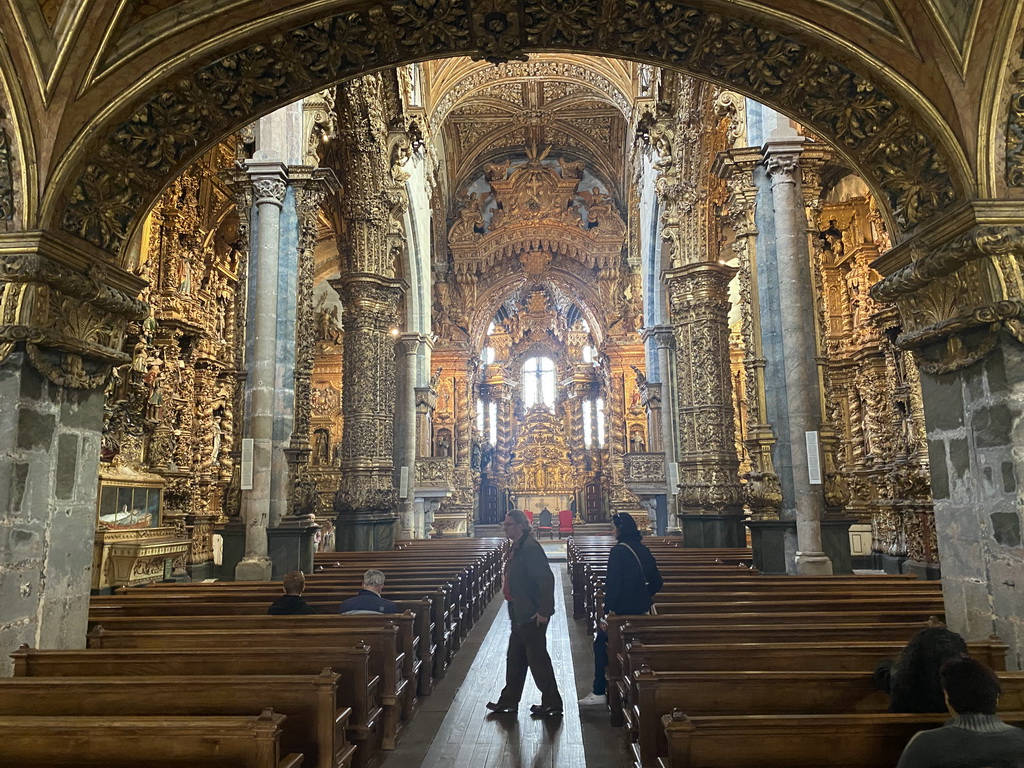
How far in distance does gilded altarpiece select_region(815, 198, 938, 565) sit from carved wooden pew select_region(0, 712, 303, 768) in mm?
10201

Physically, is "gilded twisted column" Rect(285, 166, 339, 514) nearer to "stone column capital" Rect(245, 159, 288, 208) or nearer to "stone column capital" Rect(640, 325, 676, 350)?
"stone column capital" Rect(245, 159, 288, 208)

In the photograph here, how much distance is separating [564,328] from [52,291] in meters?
29.1

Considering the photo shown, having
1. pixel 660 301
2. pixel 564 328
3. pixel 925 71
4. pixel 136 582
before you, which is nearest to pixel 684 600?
pixel 925 71

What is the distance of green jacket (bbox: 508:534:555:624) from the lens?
5270 mm

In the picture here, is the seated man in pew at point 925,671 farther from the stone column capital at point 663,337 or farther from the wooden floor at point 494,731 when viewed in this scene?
the stone column capital at point 663,337

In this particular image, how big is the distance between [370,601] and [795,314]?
585 centimetres

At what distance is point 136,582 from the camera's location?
11.2 m

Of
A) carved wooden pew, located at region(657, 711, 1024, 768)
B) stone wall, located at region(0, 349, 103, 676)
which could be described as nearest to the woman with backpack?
carved wooden pew, located at region(657, 711, 1024, 768)

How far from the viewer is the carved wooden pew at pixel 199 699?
2984 millimetres

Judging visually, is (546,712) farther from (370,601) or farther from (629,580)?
(370,601)

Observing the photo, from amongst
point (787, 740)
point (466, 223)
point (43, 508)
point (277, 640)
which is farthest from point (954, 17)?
point (466, 223)

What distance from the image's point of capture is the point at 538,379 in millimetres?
33906

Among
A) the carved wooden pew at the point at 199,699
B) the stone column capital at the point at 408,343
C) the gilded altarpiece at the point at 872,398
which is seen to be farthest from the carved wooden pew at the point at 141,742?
the stone column capital at the point at 408,343

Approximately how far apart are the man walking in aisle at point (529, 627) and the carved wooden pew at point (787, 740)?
289 cm
